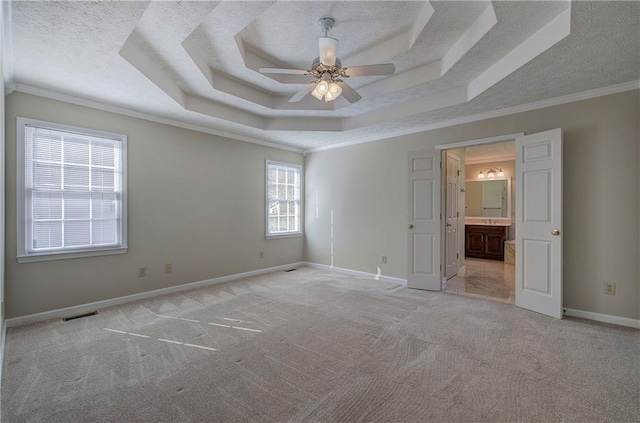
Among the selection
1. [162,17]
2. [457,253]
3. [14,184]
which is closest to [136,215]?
[14,184]

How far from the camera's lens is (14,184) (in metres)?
3.08

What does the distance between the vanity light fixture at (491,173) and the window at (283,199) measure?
4.87 m

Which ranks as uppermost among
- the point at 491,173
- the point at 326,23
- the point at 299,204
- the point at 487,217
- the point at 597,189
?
the point at 326,23

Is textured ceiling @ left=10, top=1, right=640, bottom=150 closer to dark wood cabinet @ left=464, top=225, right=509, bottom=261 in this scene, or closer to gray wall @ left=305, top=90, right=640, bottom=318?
gray wall @ left=305, top=90, right=640, bottom=318

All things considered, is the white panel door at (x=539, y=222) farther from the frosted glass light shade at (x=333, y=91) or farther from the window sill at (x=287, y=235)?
the window sill at (x=287, y=235)

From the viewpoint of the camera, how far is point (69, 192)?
3443mm

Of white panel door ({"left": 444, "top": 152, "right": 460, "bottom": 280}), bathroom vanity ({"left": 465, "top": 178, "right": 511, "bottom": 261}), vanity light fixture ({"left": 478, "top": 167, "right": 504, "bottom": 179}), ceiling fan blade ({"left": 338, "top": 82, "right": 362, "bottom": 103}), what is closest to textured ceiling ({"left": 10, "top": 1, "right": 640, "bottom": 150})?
ceiling fan blade ({"left": 338, "top": 82, "right": 362, "bottom": 103})

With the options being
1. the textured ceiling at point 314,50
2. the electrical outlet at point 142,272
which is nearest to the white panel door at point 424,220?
the textured ceiling at point 314,50

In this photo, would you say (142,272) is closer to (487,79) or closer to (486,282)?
(487,79)

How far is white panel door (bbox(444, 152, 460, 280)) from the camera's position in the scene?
5013mm

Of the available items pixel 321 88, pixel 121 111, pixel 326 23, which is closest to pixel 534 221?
pixel 321 88

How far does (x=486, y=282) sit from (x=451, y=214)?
1276 mm

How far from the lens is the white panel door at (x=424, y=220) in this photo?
14.6 feet

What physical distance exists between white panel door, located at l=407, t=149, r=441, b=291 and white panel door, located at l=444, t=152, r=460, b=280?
1.71ft
